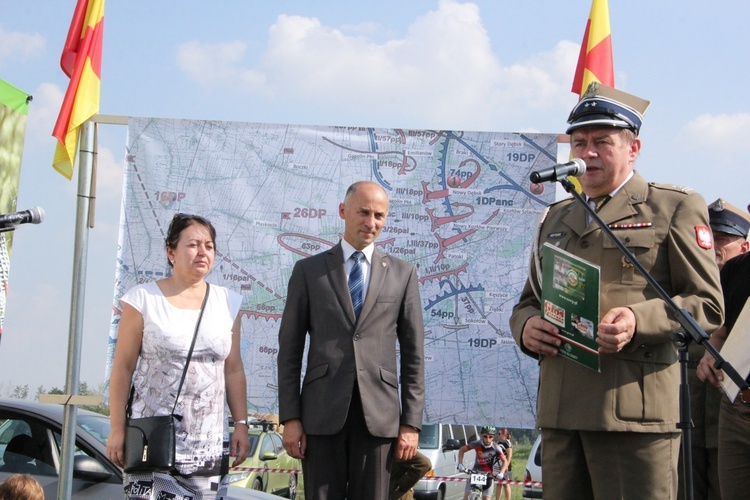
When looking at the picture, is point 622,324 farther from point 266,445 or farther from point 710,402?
point 266,445

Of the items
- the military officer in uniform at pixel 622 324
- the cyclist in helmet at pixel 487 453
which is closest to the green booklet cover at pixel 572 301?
the military officer in uniform at pixel 622 324

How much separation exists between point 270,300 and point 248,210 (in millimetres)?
634

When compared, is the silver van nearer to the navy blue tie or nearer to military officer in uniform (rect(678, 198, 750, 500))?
military officer in uniform (rect(678, 198, 750, 500))

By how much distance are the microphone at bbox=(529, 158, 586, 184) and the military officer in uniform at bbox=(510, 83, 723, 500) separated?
24cm

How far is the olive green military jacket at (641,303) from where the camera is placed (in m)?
3.26

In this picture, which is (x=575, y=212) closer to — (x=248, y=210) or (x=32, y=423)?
(x=248, y=210)

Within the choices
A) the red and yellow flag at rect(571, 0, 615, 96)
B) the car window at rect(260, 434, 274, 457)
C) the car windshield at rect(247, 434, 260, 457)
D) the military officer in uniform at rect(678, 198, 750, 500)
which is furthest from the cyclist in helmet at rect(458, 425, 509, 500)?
the military officer in uniform at rect(678, 198, 750, 500)

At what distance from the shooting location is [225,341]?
426 cm

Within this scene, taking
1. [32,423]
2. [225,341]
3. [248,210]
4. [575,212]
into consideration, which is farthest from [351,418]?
[32,423]

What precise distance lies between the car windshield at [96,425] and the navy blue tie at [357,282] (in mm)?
3152

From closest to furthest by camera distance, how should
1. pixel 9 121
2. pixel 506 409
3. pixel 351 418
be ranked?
pixel 351 418 → pixel 9 121 → pixel 506 409

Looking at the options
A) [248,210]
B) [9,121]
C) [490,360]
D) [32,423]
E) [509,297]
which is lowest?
[32,423]

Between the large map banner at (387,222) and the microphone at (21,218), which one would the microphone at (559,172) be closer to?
the microphone at (21,218)

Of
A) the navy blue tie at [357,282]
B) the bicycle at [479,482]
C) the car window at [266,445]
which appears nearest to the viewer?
the navy blue tie at [357,282]
